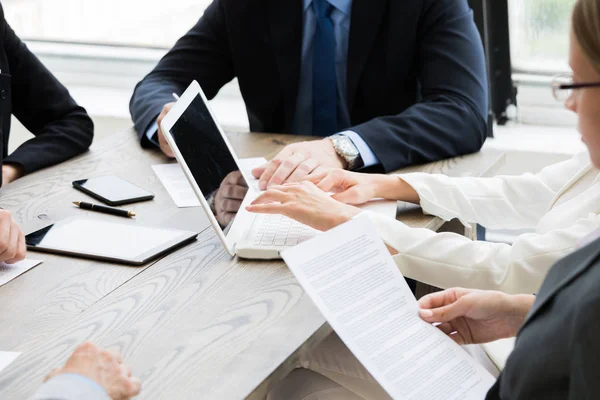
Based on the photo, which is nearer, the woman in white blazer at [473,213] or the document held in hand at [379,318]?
the document held in hand at [379,318]

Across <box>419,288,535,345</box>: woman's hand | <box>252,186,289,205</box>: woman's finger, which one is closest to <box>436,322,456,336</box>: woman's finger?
<box>419,288,535,345</box>: woman's hand

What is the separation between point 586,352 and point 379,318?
398 millimetres

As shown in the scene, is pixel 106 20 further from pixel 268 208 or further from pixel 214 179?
pixel 268 208

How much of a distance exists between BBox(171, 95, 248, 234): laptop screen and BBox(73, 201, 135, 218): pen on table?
19cm

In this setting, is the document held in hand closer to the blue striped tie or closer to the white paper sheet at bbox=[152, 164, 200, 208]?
the white paper sheet at bbox=[152, 164, 200, 208]

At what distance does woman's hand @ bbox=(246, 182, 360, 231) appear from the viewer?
1441 millimetres

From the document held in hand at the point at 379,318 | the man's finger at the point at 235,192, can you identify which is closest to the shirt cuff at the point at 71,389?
the document held in hand at the point at 379,318

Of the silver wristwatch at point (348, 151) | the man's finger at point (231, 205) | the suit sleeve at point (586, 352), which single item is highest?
the suit sleeve at point (586, 352)

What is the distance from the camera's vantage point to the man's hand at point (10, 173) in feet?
6.22

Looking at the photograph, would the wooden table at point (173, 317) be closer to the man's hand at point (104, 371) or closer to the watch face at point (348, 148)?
the man's hand at point (104, 371)

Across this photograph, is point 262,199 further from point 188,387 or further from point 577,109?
point 577,109

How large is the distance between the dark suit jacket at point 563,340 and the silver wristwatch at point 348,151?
944 mm

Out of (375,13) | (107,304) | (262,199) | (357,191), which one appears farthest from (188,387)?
(375,13)

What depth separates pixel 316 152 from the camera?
1.82 metres
